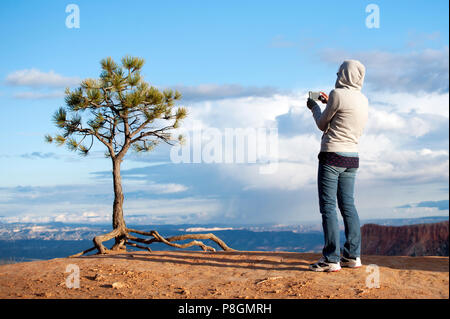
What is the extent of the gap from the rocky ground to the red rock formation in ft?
23.7

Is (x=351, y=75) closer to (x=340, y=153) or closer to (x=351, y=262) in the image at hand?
(x=340, y=153)

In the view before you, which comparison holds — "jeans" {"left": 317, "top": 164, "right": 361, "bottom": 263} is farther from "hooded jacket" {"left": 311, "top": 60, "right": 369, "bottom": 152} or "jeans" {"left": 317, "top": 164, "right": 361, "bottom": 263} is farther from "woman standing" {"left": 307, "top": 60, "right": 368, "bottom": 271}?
"hooded jacket" {"left": 311, "top": 60, "right": 369, "bottom": 152}

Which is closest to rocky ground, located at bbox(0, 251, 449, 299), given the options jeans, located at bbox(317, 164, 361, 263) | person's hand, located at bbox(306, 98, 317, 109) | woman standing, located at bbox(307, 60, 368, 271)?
jeans, located at bbox(317, 164, 361, 263)

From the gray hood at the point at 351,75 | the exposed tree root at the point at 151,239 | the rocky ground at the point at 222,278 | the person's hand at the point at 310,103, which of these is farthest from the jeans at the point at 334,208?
the exposed tree root at the point at 151,239

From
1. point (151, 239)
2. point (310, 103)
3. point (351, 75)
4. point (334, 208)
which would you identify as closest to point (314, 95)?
point (310, 103)

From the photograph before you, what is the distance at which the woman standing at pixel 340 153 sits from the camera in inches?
200

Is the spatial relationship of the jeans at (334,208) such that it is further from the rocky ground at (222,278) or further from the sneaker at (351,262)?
the rocky ground at (222,278)

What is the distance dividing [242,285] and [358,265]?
1455 millimetres

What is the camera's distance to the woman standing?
508cm

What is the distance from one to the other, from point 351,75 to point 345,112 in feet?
1.42

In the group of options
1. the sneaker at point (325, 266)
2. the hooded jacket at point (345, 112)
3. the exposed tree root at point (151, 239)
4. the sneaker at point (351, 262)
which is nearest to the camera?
the hooded jacket at point (345, 112)

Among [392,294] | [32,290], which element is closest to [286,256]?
[392,294]

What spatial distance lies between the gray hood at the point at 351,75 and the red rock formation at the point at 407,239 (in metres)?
8.45

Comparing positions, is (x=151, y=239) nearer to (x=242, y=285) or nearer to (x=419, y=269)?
(x=242, y=285)
